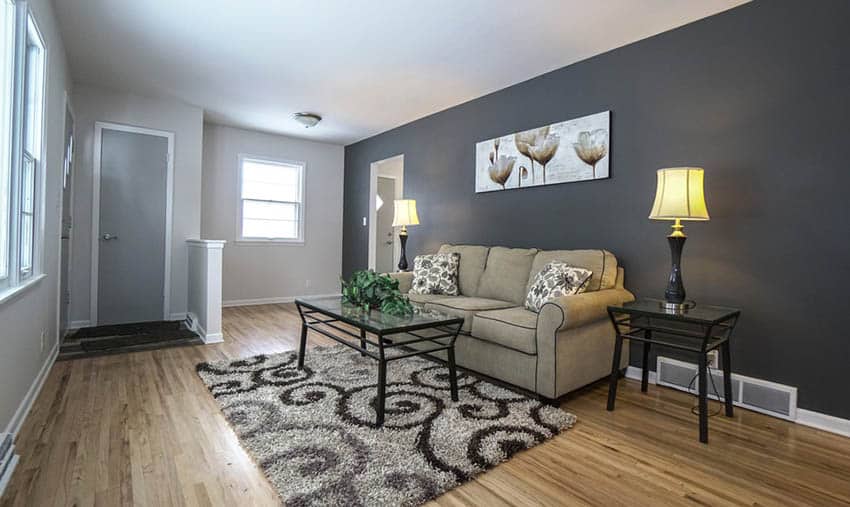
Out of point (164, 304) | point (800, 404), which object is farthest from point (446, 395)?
point (164, 304)

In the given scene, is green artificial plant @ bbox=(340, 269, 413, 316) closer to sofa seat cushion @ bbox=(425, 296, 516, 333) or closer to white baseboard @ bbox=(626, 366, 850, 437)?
sofa seat cushion @ bbox=(425, 296, 516, 333)

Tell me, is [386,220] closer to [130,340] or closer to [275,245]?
[275,245]

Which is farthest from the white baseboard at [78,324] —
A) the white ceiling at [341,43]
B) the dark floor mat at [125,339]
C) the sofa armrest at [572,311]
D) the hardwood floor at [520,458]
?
the sofa armrest at [572,311]

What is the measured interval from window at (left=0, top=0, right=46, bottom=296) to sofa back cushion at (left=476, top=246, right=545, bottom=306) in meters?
2.97

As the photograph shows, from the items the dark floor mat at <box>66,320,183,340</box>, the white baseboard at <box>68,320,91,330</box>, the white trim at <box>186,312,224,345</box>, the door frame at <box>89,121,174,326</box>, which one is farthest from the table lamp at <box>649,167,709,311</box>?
the white baseboard at <box>68,320,91,330</box>

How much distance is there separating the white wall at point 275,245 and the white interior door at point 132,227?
0.94 meters

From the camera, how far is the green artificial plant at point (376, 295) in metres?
2.60

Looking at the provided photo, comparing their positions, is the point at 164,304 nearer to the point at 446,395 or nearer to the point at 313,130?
the point at 313,130

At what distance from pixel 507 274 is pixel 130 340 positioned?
3.37m

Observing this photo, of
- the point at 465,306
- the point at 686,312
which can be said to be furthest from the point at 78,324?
the point at 686,312

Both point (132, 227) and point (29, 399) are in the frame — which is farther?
point (132, 227)

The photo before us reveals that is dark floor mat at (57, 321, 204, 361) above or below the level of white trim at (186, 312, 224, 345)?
below

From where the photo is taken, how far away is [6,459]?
1628mm

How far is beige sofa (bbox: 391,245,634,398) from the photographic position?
239 centimetres
